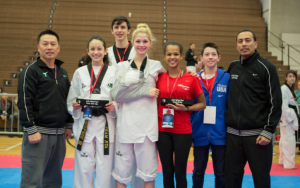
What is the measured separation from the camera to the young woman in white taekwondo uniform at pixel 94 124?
98.3 inches

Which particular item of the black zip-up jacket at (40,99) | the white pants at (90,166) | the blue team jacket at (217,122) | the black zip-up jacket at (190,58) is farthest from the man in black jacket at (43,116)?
the black zip-up jacket at (190,58)

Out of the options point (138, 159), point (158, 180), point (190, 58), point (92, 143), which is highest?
point (190, 58)

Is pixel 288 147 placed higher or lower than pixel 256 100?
lower

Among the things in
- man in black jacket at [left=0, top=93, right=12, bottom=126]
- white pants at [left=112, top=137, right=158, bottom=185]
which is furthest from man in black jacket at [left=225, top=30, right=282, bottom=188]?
man in black jacket at [left=0, top=93, right=12, bottom=126]

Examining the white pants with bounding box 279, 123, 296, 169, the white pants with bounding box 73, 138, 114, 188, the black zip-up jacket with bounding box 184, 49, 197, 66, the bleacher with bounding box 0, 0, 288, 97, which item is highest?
the bleacher with bounding box 0, 0, 288, 97

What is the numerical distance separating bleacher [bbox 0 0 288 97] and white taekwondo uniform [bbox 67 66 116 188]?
8925 millimetres

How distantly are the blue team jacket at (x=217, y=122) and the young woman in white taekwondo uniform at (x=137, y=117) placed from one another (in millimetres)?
515

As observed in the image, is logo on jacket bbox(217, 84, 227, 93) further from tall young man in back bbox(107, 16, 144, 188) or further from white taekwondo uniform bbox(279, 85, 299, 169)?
white taekwondo uniform bbox(279, 85, 299, 169)

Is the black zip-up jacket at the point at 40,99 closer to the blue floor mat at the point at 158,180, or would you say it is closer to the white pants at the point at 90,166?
the white pants at the point at 90,166

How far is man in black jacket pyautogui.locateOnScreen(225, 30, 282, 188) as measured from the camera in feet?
7.98

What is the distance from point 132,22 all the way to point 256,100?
10.7 meters

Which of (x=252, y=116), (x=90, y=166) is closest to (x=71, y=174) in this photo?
(x=90, y=166)

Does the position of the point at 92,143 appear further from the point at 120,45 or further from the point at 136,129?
the point at 120,45

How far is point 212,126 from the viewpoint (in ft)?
8.77
